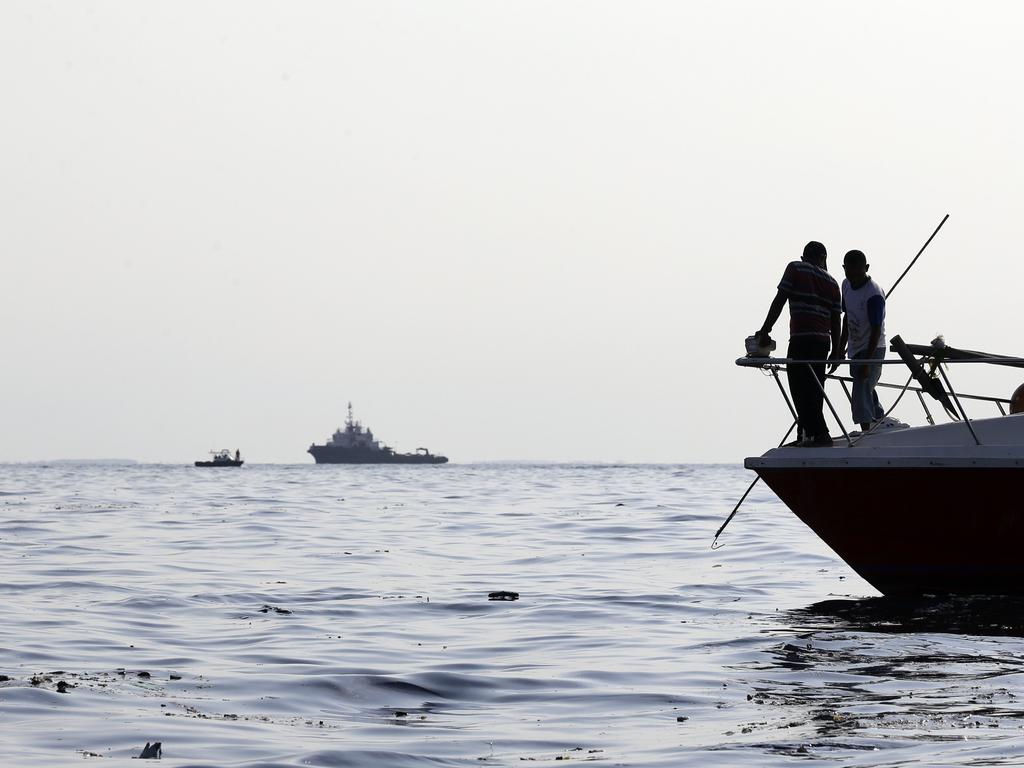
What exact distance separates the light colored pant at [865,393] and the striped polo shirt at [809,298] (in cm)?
65

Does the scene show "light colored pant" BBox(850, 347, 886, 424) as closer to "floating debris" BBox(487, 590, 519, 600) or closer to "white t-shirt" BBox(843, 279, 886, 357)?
"white t-shirt" BBox(843, 279, 886, 357)

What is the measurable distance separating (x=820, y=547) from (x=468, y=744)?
42.8ft

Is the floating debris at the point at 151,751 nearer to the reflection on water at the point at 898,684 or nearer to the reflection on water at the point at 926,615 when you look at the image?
the reflection on water at the point at 898,684

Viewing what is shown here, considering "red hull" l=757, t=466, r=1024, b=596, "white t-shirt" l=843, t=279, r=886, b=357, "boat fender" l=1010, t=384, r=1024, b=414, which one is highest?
"white t-shirt" l=843, t=279, r=886, b=357

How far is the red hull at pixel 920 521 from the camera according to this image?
1083 cm

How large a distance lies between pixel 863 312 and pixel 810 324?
64 centimetres

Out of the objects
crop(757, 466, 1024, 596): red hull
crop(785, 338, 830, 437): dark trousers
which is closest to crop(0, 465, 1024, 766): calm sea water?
crop(757, 466, 1024, 596): red hull

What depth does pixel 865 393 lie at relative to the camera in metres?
11.8

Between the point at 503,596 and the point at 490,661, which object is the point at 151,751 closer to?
the point at 490,661

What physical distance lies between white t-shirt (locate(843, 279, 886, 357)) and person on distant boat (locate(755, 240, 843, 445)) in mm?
277

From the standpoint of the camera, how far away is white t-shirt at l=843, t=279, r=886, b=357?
11508 millimetres

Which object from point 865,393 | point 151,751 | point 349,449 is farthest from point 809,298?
point 349,449

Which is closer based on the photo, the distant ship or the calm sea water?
the calm sea water

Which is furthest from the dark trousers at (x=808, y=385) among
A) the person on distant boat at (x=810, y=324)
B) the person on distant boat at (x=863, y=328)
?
the person on distant boat at (x=863, y=328)
